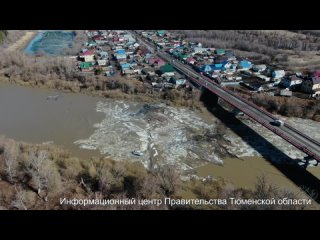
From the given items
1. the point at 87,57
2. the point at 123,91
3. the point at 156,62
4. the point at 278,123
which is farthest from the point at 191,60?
the point at 278,123

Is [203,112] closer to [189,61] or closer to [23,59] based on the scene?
[189,61]

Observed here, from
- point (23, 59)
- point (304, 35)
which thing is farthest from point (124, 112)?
point (304, 35)

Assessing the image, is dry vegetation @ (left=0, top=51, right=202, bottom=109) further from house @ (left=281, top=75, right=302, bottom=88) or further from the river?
house @ (left=281, top=75, right=302, bottom=88)

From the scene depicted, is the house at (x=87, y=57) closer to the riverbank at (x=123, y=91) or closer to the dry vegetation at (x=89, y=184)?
the riverbank at (x=123, y=91)

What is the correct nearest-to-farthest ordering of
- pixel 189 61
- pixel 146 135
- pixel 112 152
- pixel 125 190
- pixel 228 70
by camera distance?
pixel 125 190 → pixel 112 152 → pixel 146 135 → pixel 228 70 → pixel 189 61

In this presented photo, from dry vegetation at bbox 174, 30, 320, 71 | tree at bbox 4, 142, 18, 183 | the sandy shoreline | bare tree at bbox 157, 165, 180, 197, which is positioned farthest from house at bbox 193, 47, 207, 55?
tree at bbox 4, 142, 18, 183

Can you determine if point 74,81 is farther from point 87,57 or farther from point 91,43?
point 91,43
